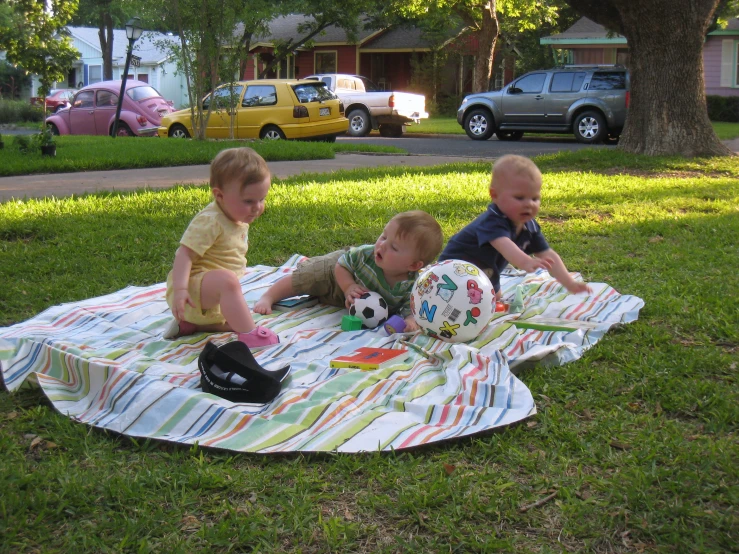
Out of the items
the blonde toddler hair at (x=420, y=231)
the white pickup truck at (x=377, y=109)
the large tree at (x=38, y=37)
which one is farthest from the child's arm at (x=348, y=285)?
the white pickup truck at (x=377, y=109)

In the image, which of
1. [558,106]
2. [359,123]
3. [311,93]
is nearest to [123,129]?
[311,93]

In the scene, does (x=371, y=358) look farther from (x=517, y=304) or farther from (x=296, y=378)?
(x=517, y=304)

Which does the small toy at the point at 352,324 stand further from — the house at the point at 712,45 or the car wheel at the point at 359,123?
the house at the point at 712,45

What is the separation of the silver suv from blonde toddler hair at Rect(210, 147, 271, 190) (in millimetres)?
16474

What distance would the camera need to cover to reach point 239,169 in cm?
391

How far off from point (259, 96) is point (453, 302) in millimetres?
15583

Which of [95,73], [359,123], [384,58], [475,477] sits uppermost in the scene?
[95,73]

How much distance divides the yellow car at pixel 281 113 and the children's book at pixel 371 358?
1483cm

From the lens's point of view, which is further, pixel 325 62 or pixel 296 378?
pixel 325 62

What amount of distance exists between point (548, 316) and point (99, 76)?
52.5m

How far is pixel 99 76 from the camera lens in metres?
51.7

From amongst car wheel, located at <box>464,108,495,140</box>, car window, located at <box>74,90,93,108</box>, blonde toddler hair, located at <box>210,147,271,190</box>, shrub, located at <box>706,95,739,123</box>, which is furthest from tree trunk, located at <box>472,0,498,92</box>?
blonde toddler hair, located at <box>210,147,271,190</box>

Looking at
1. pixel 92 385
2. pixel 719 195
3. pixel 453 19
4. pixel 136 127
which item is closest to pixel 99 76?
pixel 453 19

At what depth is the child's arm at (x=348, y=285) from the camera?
4.30 m
